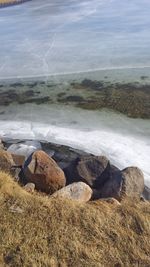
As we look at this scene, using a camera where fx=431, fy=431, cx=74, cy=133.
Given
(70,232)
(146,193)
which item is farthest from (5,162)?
(146,193)

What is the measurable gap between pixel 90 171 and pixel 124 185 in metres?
1.17

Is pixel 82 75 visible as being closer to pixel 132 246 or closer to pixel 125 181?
pixel 125 181

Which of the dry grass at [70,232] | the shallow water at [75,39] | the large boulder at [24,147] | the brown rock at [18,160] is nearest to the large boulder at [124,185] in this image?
the dry grass at [70,232]

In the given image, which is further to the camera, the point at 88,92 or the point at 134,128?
the point at 88,92

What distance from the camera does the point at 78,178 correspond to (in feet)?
35.0

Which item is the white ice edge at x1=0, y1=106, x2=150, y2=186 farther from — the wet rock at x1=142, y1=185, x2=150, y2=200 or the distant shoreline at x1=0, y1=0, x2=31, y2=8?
the distant shoreline at x1=0, y1=0, x2=31, y2=8

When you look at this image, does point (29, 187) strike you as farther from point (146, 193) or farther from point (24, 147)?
point (24, 147)

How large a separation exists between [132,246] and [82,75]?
1300cm

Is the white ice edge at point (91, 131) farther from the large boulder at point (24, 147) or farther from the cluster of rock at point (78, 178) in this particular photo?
the cluster of rock at point (78, 178)

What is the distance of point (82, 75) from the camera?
65.1 ft

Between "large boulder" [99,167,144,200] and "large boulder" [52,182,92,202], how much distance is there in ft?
1.67

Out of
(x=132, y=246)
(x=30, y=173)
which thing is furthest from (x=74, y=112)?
(x=132, y=246)

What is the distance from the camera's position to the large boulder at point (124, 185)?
9.90m

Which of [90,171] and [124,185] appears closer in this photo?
[124,185]
